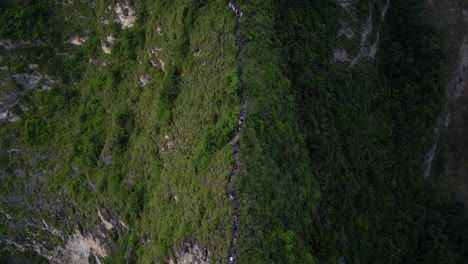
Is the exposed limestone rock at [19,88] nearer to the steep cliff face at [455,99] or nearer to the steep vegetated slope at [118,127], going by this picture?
the steep vegetated slope at [118,127]

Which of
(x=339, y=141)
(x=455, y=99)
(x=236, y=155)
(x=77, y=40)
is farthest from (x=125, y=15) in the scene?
(x=455, y=99)

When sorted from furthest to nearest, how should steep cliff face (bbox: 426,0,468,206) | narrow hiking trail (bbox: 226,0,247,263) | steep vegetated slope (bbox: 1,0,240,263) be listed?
1. steep cliff face (bbox: 426,0,468,206)
2. steep vegetated slope (bbox: 1,0,240,263)
3. narrow hiking trail (bbox: 226,0,247,263)

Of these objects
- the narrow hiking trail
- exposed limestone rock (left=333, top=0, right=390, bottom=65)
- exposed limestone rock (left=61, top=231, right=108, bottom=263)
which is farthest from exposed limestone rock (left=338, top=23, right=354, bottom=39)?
exposed limestone rock (left=61, top=231, right=108, bottom=263)

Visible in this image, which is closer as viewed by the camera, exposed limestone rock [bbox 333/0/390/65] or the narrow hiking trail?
the narrow hiking trail

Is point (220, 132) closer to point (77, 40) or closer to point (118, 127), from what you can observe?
point (118, 127)

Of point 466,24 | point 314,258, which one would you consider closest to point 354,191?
point 314,258

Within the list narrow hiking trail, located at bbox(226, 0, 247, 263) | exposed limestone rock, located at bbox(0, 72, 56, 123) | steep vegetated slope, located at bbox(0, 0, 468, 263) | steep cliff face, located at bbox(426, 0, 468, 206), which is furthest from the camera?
steep cliff face, located at bbox(426, 0, 468, 206)

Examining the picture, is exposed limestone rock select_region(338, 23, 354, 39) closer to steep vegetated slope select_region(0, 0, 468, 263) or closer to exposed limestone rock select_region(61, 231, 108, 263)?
steep vegetated slope select_region(0, 0, 468, 263)

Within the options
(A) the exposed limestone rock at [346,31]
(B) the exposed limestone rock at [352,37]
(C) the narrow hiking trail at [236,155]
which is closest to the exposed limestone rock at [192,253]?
(C) the narrow hiking trail at [236,155]
